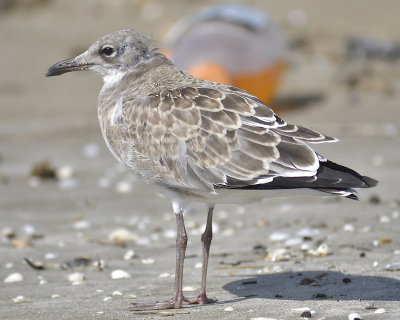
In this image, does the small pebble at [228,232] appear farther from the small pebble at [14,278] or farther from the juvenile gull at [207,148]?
the small pebble at [14,278]

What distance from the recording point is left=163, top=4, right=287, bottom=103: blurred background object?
11633 millimetres

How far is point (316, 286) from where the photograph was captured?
204 inches

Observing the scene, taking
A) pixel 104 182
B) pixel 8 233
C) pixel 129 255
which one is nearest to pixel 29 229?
pixel 8 233

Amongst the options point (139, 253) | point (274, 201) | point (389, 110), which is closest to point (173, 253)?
point (139, 253)

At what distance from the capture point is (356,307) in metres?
4.58

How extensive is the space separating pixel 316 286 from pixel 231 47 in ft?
23.0

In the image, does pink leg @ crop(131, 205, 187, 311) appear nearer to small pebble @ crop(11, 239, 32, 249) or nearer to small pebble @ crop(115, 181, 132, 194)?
small pebble @ crop(11, 239, 32, 249)

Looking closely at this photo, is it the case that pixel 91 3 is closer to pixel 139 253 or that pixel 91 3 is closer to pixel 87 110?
pixel 87 110

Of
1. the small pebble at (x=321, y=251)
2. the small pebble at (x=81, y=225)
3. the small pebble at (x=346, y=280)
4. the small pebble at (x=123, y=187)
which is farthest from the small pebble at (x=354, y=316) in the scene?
the small pebble at (x=123, y=187)

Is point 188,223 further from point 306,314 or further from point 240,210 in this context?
point 306,314

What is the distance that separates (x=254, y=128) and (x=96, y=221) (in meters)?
3.09

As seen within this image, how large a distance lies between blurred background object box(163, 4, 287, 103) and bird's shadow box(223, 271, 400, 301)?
6.30 meters

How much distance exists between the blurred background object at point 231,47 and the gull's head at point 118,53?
5740 mm

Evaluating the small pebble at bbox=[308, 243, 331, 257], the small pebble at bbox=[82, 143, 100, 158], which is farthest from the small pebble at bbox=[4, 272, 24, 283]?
the small pebble at bbox=[82, 143, 100, 158]
